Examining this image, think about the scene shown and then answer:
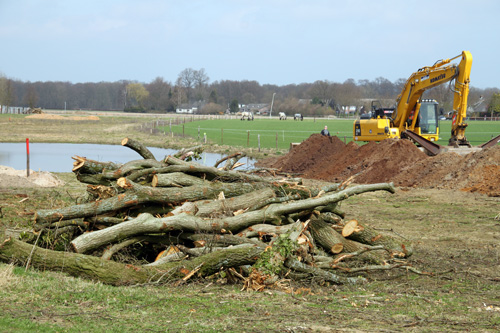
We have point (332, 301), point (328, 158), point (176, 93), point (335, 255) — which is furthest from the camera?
point (176, 93)

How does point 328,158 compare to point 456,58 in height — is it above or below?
below

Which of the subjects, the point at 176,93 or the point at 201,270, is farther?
the point at 176,93

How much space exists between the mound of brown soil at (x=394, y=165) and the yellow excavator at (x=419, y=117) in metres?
1.55

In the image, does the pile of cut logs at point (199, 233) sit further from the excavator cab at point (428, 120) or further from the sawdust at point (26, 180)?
the excavator cab at point (428, 120)

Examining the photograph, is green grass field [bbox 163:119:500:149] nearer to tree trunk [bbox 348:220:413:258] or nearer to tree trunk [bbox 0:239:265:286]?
tree trunk [bbox 348:220:413:258]

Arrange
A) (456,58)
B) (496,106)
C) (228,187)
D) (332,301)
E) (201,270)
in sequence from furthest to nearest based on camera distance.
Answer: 1. (496,106)
2. (456,58)
3. (228,187)
4. (201,270)
5. (332,301)

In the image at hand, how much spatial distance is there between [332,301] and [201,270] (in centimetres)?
183

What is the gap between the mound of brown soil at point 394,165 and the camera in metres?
18.4

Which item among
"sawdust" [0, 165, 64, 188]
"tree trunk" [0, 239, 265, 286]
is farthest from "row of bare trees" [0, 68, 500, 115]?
"tree trunk" [0, 239, 265, 286]

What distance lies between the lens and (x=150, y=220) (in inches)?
328

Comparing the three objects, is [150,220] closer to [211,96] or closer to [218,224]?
[218,224]

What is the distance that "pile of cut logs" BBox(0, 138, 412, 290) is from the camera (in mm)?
7668

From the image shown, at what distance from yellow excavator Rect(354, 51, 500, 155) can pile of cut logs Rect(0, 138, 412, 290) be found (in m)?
14.2

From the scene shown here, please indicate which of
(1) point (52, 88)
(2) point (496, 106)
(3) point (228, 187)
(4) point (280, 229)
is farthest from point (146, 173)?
(1) point (52, 88)
